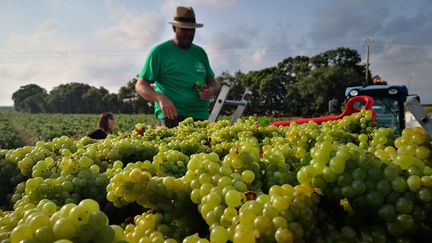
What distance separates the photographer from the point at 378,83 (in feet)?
29.4

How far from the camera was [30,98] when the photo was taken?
4451 inches

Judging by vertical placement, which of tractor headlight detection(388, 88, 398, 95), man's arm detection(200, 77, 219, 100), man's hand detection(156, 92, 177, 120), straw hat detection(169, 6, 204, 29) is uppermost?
straw hat detection(169, 6, 204, 29)

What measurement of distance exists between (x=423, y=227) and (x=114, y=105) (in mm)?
88620

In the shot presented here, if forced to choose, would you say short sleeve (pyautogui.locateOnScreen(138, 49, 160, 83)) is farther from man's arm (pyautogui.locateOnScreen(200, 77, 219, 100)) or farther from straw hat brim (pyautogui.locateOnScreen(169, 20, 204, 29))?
man's arm (pyautogui.locateOnScreen(200, 77, 219, 100))

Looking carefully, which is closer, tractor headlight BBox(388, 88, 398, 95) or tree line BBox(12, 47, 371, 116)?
tractor headlight BBox(388, 88, 398, 95)

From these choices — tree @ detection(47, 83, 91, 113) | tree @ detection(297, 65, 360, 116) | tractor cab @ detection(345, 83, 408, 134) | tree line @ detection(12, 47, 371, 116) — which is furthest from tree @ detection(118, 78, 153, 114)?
tractor cab @ detection(345, 83, 408, 134)

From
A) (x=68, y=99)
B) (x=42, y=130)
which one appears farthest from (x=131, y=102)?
(x=42, y=130)

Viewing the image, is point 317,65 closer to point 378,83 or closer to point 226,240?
point 378,83

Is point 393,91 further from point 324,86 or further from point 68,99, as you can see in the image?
point 68,99

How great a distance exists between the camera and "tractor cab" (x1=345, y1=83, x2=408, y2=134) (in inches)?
320

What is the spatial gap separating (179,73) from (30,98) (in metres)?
120

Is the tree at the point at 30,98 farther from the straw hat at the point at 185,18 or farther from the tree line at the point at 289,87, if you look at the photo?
the straw hat at the point at 185,18

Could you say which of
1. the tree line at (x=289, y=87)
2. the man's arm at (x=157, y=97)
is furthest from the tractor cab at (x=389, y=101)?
the tree line at (x=289, y=87)

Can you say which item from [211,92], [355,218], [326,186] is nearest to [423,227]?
[355,218]
